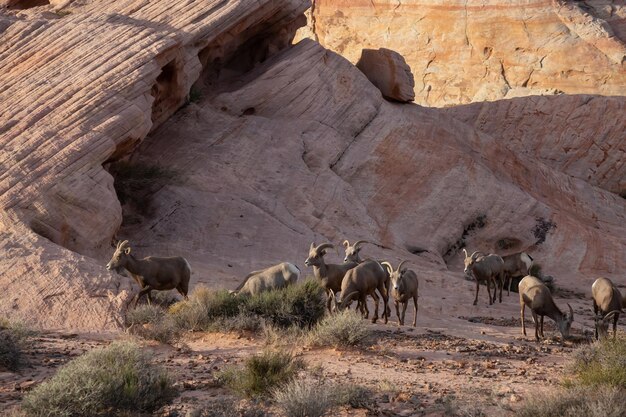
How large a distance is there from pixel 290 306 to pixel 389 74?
1722cm

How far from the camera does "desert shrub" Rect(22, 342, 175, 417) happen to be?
8.66 meters

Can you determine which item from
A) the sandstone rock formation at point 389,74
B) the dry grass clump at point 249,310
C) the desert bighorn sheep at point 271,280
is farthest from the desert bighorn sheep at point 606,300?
the sandstone rock formation at point 389,74

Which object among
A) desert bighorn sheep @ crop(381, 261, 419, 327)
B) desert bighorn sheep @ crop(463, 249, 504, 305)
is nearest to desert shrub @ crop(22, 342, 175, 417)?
desert bighorn sheep @ crop(381, 261, 419, 327)

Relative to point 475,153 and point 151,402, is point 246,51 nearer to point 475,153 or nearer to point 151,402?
point 475,153

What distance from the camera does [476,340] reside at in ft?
47.2

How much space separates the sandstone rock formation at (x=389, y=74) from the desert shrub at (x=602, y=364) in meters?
18.7

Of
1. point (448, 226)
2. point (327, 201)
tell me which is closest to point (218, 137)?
point (327, 201)

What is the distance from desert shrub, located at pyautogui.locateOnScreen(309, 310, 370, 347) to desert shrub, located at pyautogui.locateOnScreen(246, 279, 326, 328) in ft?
3.79

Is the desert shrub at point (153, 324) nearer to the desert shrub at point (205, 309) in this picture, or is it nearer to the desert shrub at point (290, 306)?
the desert shrub at point (205, 309)

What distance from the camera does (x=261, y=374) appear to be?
32.8 feet

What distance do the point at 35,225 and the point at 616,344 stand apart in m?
10.5

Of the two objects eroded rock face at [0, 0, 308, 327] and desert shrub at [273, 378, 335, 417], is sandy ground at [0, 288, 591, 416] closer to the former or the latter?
desert shrub at [273, 378, 335, 417]

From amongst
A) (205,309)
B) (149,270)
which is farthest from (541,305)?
(149,270)

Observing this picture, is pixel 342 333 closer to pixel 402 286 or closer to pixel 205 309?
pixel 205 309
